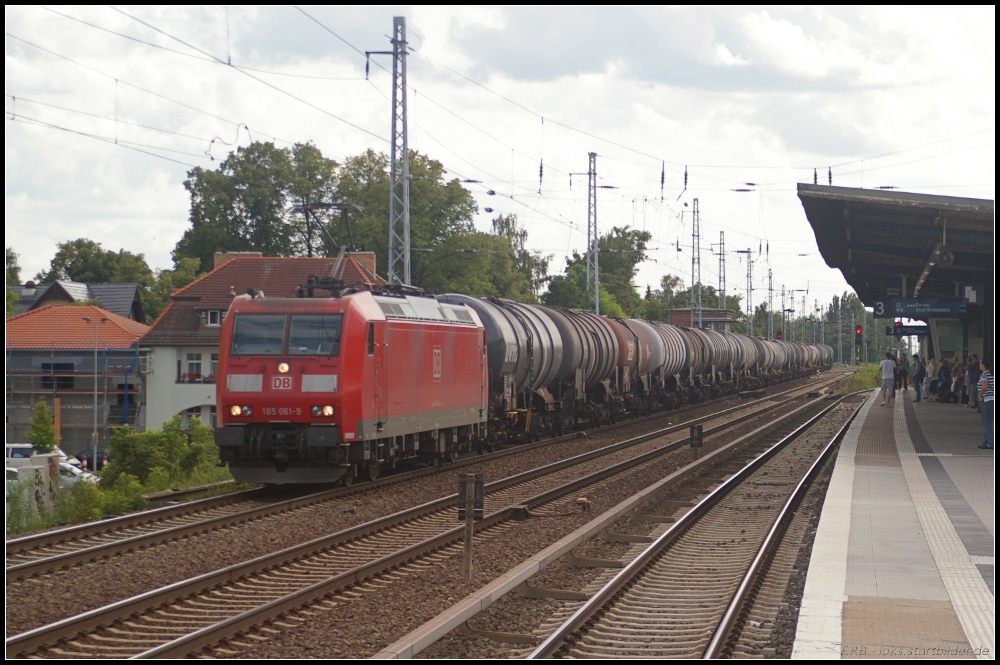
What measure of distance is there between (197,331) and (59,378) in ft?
33.0

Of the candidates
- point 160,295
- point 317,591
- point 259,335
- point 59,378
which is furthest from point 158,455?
point 160,295

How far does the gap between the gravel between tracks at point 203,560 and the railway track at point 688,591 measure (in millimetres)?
1284

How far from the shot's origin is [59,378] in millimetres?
60219

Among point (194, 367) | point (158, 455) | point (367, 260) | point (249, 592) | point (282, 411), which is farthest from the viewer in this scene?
point (194, 367)

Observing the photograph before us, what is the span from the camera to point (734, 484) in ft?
57.8

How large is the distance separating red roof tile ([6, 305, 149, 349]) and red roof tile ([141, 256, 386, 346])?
170 inches

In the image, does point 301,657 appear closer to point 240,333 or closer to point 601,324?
point 240,333

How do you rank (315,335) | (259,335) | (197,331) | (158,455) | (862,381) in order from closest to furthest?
(315,335), (259,335), (158,455), (197,331), (862,381)

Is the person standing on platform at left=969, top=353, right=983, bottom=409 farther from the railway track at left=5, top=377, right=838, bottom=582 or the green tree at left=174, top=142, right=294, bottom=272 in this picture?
the green tree at left=174, top=142, right=294, bottom=272

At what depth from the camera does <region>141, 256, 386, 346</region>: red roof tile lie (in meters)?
54.8

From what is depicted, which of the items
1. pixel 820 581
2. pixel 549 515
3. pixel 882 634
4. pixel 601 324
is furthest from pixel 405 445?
pixel 601 324

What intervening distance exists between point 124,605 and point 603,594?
12.6ft

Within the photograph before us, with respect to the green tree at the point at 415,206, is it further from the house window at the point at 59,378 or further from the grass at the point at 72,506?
the grass at the point at 72,506

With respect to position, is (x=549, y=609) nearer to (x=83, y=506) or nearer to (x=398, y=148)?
(x=83, y=506)
